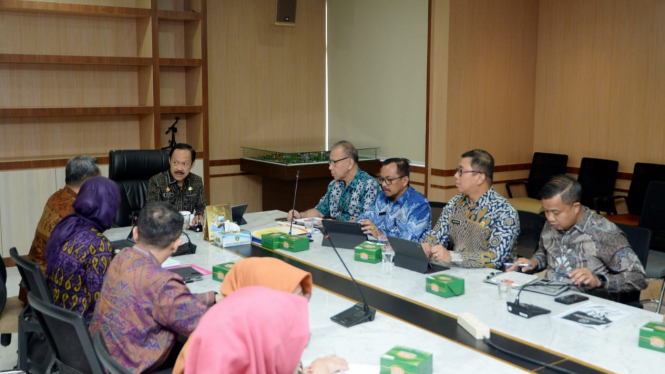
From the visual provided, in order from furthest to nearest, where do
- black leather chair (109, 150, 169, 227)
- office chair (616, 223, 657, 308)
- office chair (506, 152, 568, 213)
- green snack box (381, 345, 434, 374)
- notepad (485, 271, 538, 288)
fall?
office chair (506, 152, 568, 213), black leather chair (109, 150, 169, 227), office chair (616, 223, 657, 308), notepad (485, 271, 538, 288), green snack box (381, 345, 434, 374)

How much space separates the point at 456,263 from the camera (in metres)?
3.01

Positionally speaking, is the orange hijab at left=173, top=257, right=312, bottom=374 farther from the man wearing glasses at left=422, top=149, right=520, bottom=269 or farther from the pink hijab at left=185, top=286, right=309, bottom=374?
the man wearing glasses at left=422, top=149, right=520, bottom=269

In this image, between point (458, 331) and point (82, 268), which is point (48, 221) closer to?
point (82, 268)

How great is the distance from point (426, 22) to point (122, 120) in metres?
3.07

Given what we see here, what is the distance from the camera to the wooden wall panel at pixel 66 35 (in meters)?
5.43

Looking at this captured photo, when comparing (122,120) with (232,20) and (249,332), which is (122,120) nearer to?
(232,20)

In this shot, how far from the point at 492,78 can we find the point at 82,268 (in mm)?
4544

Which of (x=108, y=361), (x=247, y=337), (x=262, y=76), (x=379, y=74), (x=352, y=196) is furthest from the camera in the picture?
(x=262, y=76)

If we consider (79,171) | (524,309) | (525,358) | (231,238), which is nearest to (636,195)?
(524,309)

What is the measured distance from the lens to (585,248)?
9.43ft

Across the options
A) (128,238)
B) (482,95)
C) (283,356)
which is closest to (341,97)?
(482,95)

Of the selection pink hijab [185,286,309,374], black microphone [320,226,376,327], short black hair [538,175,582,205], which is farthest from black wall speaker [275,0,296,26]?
pink hijab [185,286,309,374]

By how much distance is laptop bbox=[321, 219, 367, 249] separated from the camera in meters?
3.37

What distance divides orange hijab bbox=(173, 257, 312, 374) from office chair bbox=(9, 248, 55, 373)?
0.99 metres
